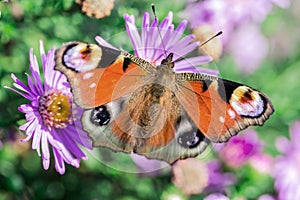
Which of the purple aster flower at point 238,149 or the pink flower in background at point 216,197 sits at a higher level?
the purple aster flower at point 238,149

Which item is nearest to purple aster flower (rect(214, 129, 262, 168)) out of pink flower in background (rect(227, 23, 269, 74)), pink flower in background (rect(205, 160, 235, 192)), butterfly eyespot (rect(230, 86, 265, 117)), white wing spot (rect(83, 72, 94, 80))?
pink flower in background (rect(205, 160, 235, 192))

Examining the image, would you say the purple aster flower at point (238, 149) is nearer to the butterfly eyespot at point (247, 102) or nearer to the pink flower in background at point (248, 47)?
the pink flower in background at point (248, 47)

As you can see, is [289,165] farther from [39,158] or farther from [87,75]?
[87,75]

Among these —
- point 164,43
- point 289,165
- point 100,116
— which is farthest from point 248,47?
point 100,116

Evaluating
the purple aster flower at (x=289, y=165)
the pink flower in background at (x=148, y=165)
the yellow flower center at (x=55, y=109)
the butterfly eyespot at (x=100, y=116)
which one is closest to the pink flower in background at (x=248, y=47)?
the purple aster flower at (x=289, y=165)

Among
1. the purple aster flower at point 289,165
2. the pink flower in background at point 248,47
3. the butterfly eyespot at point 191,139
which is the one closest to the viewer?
the butterfly eyespot at point 191,139
